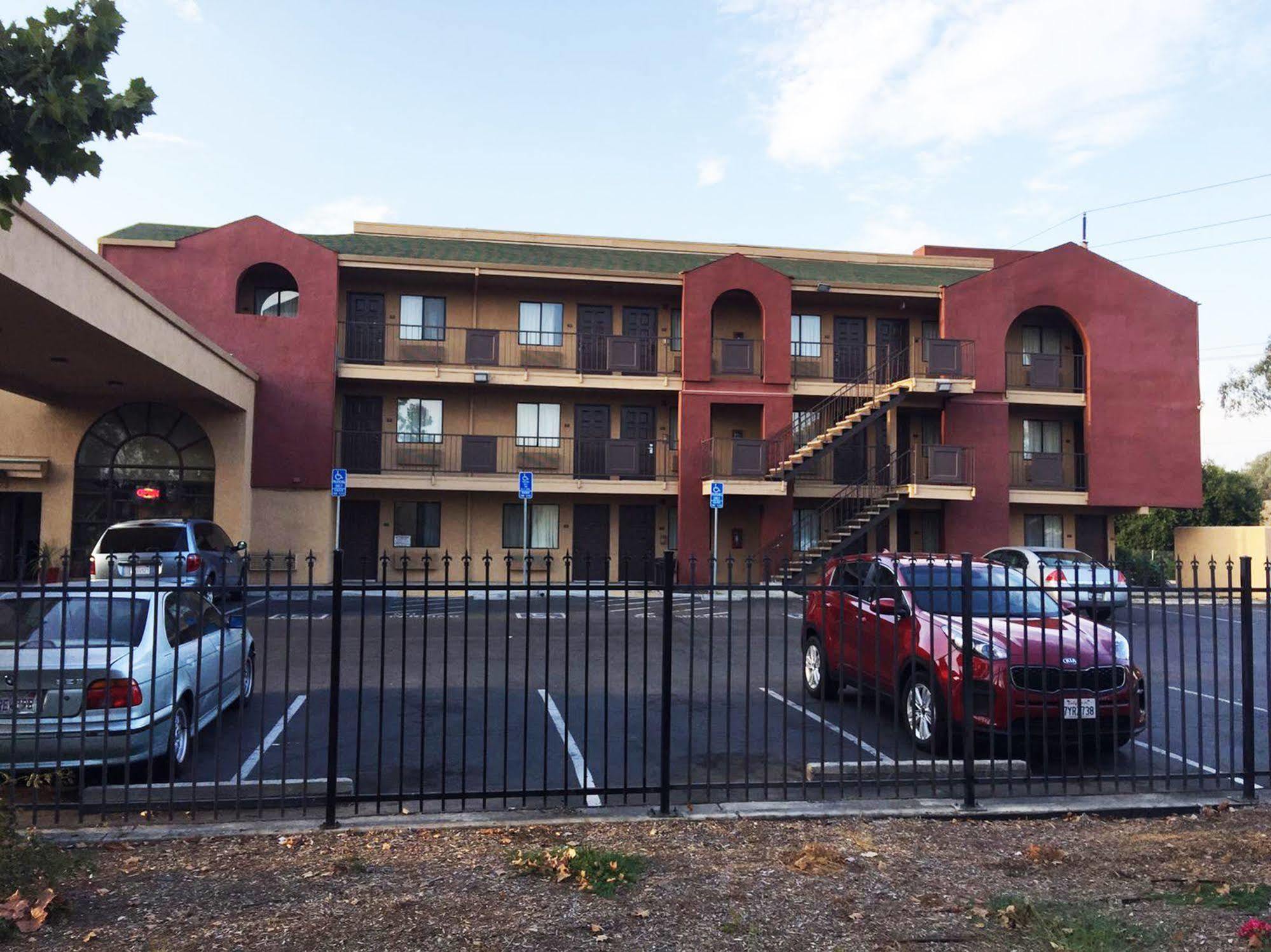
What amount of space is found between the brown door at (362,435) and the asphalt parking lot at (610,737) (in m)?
13.1

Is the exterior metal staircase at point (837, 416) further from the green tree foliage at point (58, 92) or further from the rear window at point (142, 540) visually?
the green tree foliage at point (58, 92)

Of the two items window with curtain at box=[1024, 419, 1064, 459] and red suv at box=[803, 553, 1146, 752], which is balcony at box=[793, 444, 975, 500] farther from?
red suv at box=[803, 553, 1146, 752]

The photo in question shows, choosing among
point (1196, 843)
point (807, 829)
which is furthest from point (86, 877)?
point (1196, 843)

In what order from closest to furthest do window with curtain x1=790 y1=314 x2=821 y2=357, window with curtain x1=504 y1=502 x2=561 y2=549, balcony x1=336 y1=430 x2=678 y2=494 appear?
1. balcony x1=336 y1=430 x2=678 y2=494
2. window with curtain x1=504 y1=502 x2=561 y2=549
3. window with curtain x1=790 y1=314 x2=821 y2=357

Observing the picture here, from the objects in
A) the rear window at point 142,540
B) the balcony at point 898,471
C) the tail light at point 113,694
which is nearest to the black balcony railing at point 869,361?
the balcony at point 898,471

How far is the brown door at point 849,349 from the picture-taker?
28688 mm

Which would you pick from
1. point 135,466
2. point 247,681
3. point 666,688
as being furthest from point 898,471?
point 666,688

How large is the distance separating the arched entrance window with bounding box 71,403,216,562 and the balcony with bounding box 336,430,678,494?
3956 mm

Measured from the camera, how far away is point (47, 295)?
12.4 meters

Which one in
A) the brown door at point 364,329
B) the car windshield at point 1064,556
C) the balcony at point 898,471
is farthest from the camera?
the brown door at point 364,329

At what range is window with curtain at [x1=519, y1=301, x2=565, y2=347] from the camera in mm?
28297

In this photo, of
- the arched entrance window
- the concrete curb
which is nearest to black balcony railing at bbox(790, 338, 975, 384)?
the arched entrance window

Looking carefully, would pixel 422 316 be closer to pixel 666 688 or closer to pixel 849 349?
pixel 849 349

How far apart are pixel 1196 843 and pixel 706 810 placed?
3013mm
